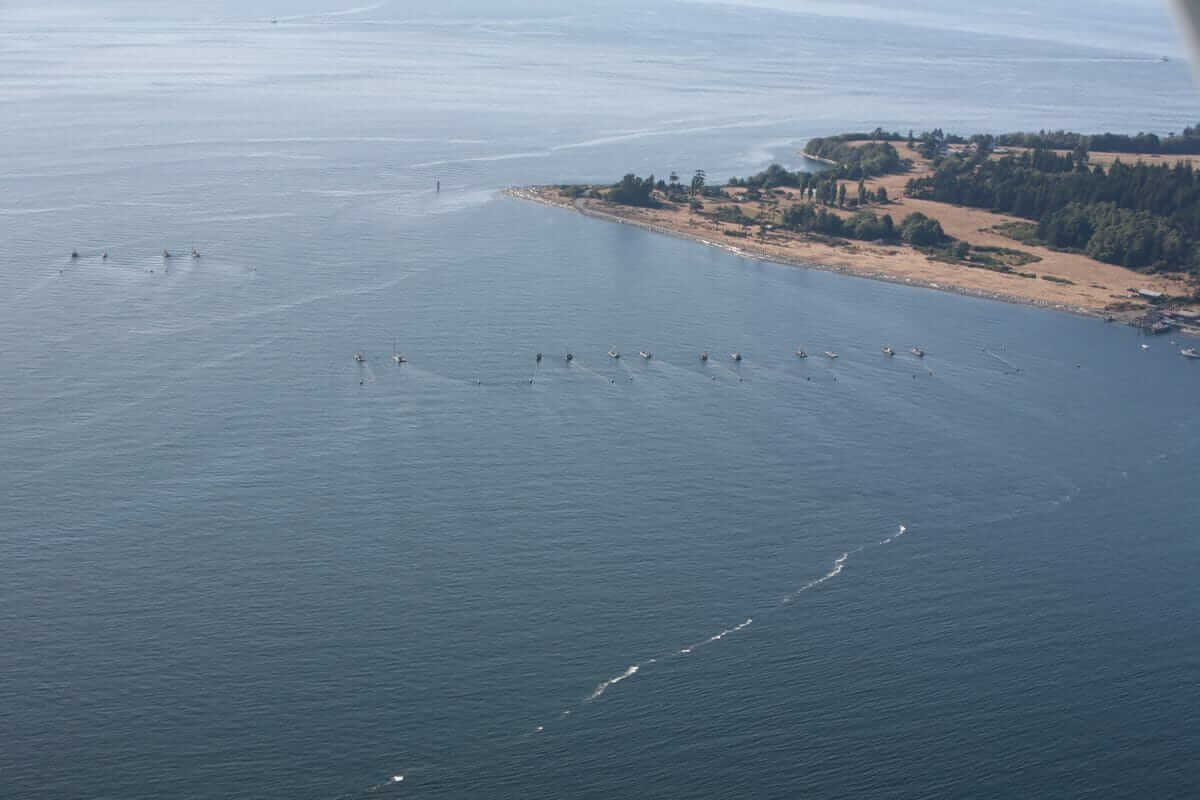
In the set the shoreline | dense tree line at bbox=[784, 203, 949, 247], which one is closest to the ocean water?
the shoreline

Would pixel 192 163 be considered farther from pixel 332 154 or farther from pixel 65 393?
pixel 65 393

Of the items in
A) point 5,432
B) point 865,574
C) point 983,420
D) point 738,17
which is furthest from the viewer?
point 738,17

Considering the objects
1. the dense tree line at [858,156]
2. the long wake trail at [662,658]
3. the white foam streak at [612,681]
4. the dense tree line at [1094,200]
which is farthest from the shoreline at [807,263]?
the white foam streak at [612,681]

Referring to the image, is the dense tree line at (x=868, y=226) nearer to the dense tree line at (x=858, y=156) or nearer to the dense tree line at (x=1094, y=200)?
the dense tree line at (x=1094, y=200)

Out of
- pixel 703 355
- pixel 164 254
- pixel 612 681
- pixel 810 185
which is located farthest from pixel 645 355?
pixel 810 185

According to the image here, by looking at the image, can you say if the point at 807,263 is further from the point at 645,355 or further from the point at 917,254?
the point at 645,355

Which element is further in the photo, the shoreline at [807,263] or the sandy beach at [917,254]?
the sandy beach at [917,254]

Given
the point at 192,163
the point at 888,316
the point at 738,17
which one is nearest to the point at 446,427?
the point at 888,316

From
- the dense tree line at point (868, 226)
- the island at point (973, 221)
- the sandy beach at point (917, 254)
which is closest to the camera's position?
the sandy beach at point (917, 254)
